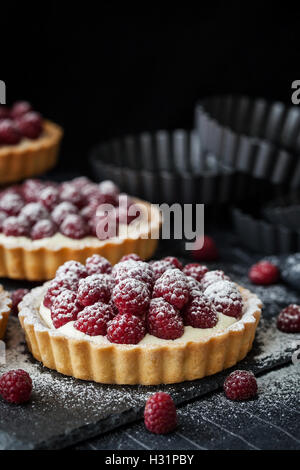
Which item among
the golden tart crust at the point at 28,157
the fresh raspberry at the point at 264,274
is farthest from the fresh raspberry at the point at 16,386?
the golden tart crust at the point at 28,157

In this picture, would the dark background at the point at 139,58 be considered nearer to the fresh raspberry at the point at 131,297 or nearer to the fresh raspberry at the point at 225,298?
the fresh raspberry at the point at 225,298

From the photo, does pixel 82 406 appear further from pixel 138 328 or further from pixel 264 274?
pixel 264 274

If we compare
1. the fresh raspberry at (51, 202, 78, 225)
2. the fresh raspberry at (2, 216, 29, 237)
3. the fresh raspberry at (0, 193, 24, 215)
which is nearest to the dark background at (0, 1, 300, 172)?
the fresh raspberry at (0, 193, 24, 215)

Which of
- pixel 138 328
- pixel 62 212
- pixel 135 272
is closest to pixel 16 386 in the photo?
pixel 138 328

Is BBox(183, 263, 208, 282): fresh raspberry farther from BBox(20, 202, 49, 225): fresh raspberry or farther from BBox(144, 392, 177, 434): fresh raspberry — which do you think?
BBox(20, 202, 49, 225): fresh raspberry

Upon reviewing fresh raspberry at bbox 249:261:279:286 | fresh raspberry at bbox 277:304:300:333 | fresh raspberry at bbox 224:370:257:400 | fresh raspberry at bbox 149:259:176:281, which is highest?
fresh raspberry at bbox 149:259:176:281

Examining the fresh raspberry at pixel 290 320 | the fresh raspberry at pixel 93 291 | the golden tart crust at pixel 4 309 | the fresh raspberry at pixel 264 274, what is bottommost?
the fresh raspberry at pixel 264 274
